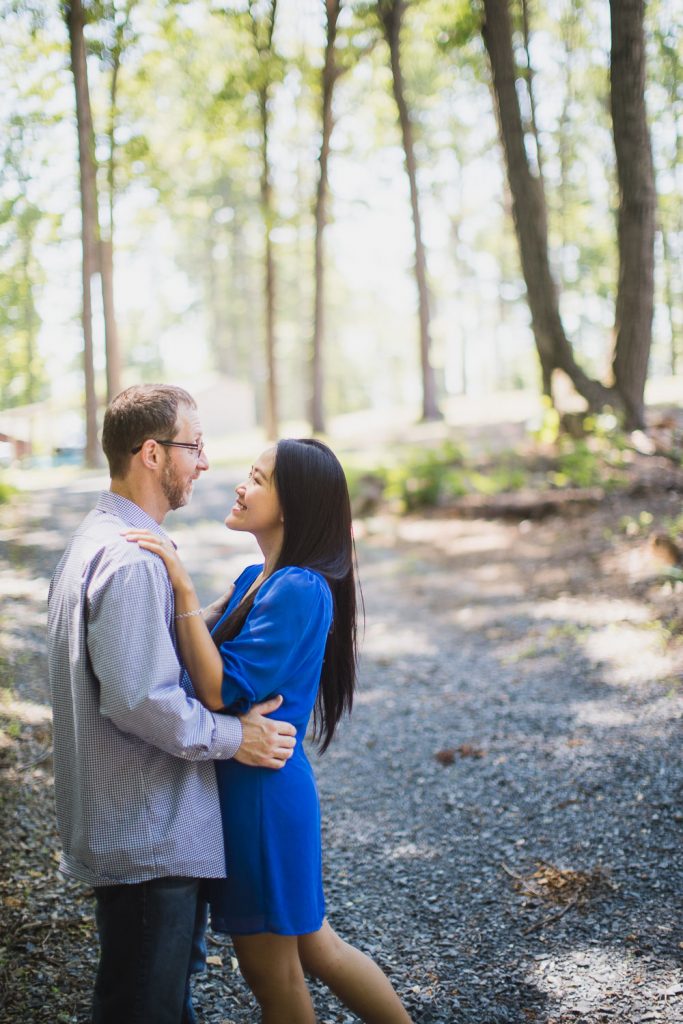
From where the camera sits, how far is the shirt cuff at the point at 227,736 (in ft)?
6.79

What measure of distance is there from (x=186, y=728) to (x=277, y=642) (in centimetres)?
32

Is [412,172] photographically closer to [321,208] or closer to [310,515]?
[321,208]

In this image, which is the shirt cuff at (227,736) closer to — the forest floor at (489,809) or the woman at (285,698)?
the woman at (285,698)

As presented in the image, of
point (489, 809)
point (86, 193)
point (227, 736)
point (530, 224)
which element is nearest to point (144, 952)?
point (227, 736)

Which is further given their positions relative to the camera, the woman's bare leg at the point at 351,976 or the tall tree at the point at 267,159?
the tall tree at the point at 267,159

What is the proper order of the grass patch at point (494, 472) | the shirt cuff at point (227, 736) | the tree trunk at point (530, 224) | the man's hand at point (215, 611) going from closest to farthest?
the shirt cuff at point (227, 736)
the man's hand at point (215, 611)
the grass patch at point (494, 472)
the tree trunk at point (530, 224)

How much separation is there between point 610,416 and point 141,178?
1480 cm

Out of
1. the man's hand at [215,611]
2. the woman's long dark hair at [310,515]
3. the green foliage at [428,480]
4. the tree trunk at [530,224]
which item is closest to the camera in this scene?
the woman's long dark hair at [310,515]

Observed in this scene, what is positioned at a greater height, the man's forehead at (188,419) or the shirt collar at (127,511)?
the man's forehead at (188,419)

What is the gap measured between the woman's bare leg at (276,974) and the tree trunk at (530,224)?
10.6 metres

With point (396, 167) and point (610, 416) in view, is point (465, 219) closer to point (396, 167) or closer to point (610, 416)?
point (396, 167)

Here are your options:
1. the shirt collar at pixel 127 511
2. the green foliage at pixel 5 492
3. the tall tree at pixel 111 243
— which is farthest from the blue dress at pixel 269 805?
the tall tree at pixel 111 243

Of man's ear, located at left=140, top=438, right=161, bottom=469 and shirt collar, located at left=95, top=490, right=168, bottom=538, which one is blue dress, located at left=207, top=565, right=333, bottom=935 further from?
man's ear, located at left=140, top=438, right=161, bottom=469

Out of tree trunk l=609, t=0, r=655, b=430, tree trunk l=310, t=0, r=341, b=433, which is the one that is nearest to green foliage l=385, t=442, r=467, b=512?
tree trunk l=609, t=0, r=655, b=430
